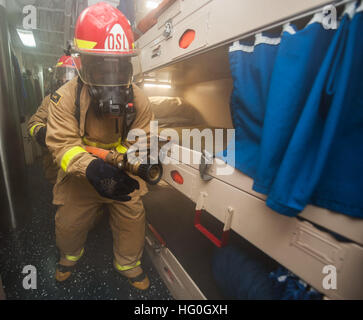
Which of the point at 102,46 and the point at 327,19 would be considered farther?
the point at 102,46

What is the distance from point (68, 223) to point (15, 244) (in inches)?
26.9

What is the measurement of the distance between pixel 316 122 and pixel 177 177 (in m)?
0.76

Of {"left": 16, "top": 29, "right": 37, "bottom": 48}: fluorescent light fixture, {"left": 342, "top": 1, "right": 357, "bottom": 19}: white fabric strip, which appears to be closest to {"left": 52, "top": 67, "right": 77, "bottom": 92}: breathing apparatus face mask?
{"left": 16, "top": 29, "right": 37, "bottom": 48}: fluorescent light fixture

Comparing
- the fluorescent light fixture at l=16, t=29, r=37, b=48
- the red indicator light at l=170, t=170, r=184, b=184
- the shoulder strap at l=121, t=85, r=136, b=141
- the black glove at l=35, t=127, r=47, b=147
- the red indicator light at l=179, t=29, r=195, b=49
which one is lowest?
the red indicator light at l=170, t=170, r=184, b=184

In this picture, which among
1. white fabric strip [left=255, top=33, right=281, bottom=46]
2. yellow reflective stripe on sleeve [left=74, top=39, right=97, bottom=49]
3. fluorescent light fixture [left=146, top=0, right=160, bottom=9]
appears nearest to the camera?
white fabric strip [left=255, top=33, right=281, bottom=46]

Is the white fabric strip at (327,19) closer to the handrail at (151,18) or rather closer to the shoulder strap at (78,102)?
the handrail at (151,18)

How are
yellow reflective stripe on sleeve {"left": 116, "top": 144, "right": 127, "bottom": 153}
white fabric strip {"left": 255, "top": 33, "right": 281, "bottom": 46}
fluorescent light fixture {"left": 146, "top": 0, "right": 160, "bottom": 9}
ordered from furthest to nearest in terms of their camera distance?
fluorescent light fixture {"left": 146, "top": 0, "right": 160, "bottom": 9}, yellow reflective stripe on sleeve {"left": 116, "top": 144, "right": 127, "bottom": 153}, white fabric strip {"left": 255, "top": 33, "right": 281, "bottom": 46}

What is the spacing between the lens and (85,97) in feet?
3.48

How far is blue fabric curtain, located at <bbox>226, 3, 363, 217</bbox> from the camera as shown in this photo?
1.30 feet

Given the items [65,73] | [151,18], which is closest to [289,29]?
[151,18]

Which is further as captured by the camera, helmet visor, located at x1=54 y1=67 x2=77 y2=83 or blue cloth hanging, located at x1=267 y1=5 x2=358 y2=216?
helmet visor, located at x1=54 y1=67 x2=77 y2=83

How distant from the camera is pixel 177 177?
3.61 ft

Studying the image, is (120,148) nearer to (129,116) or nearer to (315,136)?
(129,116)

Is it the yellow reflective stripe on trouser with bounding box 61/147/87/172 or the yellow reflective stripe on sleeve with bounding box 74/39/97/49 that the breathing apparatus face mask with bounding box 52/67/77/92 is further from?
the yellow reflective stripe on trouser with bounding box 61/147/87/172
